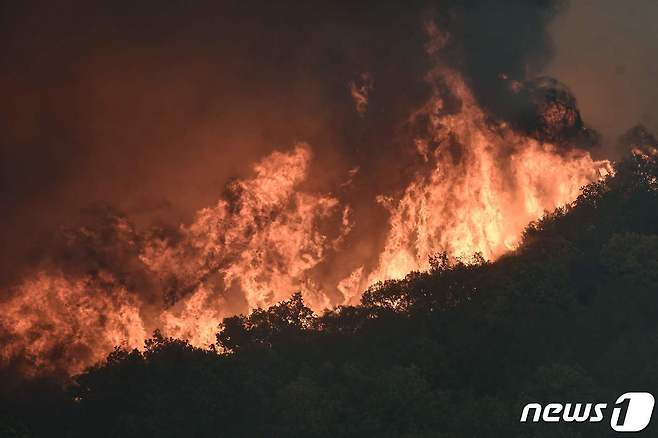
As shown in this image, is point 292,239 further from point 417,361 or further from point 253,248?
point 417,361

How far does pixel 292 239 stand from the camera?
238 feet

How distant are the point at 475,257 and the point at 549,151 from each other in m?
24.0

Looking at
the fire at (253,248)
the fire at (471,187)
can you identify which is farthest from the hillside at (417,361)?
the fire at (253,248)

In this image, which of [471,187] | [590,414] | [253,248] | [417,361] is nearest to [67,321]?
[253,248]

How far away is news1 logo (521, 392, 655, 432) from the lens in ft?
152

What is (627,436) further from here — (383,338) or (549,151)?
(549,151)

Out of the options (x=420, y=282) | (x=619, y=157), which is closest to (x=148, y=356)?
(x=420, y=282)

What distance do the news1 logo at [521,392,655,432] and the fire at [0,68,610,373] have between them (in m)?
25.9

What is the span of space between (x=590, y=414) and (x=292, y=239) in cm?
3298

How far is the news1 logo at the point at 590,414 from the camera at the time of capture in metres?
46.3

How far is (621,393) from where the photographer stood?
5053 centimetres

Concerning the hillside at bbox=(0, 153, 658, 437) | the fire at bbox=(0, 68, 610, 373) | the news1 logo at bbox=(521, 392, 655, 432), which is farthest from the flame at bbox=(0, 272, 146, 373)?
the news1 logo at bbox=(521, 392, 655, 432)

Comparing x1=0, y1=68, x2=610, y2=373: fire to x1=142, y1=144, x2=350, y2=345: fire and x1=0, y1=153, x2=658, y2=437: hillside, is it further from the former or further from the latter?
x1=0, y1=153, x2=658, y2=437: hillside

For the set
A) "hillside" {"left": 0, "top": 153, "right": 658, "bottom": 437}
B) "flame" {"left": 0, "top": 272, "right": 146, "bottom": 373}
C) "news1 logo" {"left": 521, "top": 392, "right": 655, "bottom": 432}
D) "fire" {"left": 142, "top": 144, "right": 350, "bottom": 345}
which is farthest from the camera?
"fire" {"left": 142, "top": 144, "right": 350, "bottom": 345}
